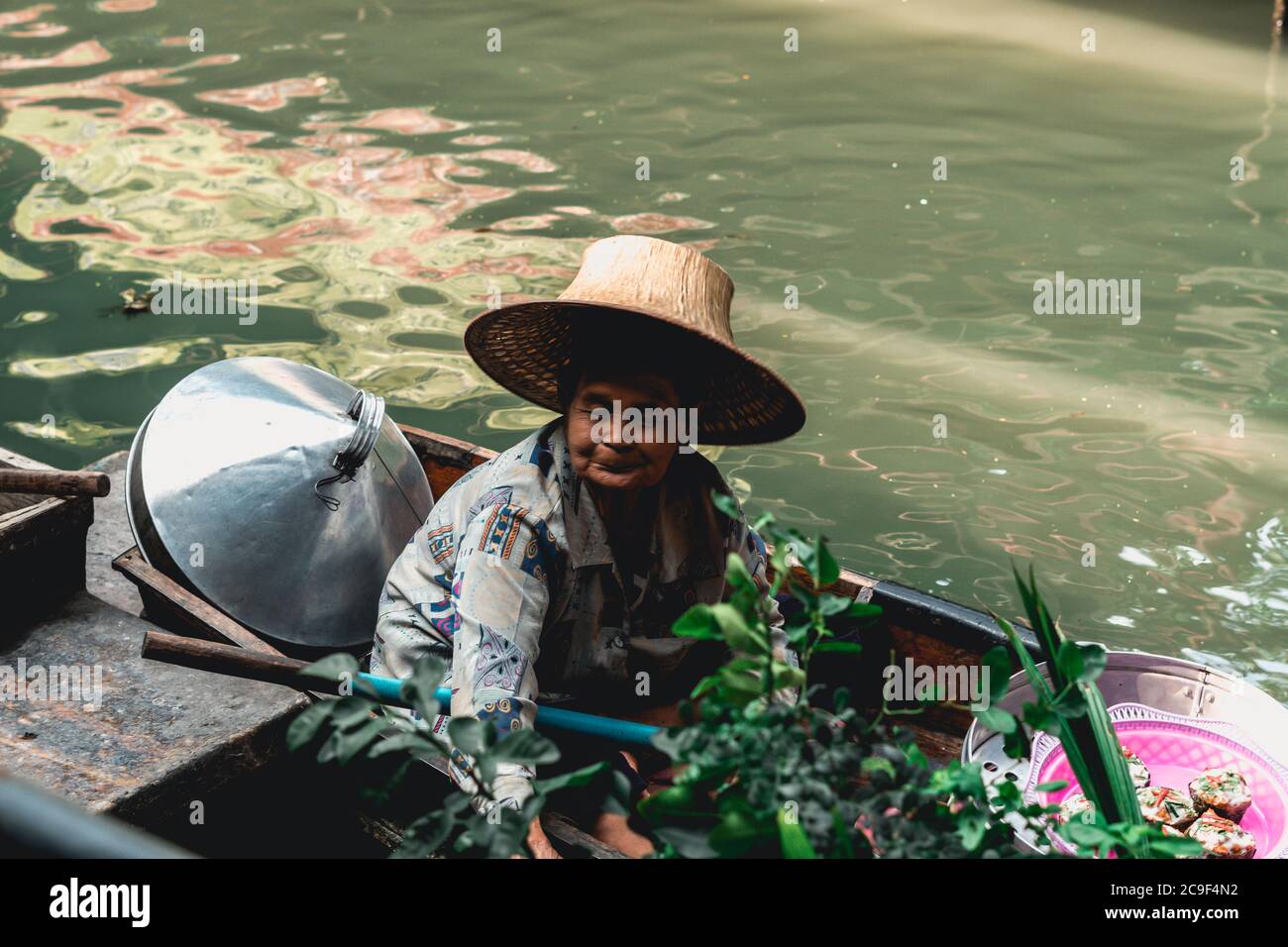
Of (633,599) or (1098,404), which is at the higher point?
(633,599)

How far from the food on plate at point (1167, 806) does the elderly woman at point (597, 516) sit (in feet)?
2.33

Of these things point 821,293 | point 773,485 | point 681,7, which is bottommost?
point 773,485

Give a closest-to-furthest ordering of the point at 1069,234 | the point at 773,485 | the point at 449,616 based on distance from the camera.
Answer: the point at 449,616 < the point at 773,485 < the point at 1069,234

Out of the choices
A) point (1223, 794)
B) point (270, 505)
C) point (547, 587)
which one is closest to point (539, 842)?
point (547, 587)

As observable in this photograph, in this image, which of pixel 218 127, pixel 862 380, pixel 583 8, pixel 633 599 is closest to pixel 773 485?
pixel 862 380

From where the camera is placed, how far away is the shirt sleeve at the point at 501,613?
2.22 m

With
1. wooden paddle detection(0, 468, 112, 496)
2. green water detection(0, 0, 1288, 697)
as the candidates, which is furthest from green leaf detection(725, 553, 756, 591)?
green water detection(0, 0, 1288, 697)

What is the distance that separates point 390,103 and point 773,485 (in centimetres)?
488

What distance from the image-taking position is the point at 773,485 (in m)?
5.08

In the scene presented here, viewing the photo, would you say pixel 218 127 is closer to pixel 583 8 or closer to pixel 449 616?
pixel 583 8

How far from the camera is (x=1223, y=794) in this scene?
2.38 meters

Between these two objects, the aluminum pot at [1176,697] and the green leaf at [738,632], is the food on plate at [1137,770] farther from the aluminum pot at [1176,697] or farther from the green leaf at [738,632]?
the green leaf at [738,632]

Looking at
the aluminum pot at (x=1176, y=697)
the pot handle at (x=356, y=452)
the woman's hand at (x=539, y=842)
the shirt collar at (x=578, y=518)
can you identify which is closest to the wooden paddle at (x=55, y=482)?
the pot handle at (x=356, y=452)

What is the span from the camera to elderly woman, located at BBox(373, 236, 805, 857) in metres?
2.31
